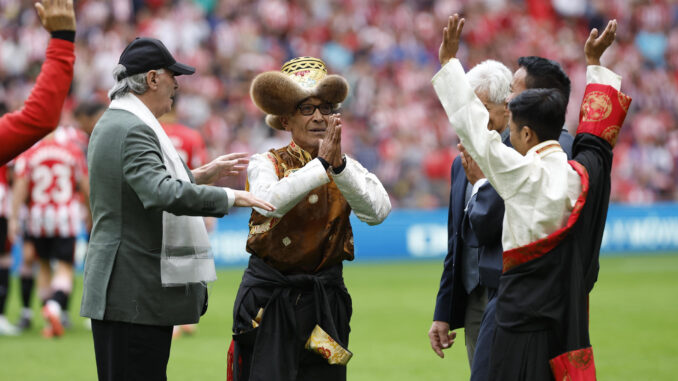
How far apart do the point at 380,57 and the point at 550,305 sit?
63.2ft

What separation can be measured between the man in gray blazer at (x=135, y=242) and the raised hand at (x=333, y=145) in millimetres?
416

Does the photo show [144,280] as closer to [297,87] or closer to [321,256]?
[321,256]

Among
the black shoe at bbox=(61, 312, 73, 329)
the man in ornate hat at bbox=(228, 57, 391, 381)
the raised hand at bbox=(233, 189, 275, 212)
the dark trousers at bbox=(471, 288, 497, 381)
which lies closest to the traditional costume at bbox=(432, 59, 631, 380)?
the dark trousers at bbox=(471, 288, 497, 381)

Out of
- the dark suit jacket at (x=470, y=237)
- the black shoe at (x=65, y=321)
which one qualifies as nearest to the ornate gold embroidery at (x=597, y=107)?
the dark suit jacket at (x=470, y=237)

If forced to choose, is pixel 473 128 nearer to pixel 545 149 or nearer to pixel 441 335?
pixel 545 149

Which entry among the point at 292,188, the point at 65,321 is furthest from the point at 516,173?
the point at 65,321

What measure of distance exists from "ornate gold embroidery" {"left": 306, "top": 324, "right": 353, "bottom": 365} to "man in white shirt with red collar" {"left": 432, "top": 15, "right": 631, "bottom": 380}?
91cm

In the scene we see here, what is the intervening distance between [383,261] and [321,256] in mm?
12199

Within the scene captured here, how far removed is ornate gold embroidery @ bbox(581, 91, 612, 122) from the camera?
4066 mm

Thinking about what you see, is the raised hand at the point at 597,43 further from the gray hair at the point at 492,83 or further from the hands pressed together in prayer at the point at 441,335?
the hands pressed together in prayer at the point at 441,335

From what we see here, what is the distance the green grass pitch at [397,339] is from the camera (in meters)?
8.20

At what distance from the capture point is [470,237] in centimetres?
478

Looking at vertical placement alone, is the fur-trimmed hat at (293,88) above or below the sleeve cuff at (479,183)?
above

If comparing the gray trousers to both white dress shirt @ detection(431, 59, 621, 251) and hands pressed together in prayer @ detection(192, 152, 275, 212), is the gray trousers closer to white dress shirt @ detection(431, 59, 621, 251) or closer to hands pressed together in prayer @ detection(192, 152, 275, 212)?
white dress shirt @ detection(431, 59, 621, 251)
